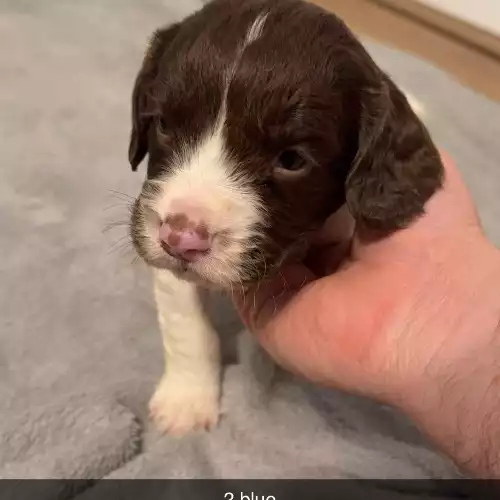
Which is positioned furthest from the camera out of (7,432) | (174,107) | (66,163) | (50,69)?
(50,69)

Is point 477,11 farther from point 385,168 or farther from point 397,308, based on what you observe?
point 397,308

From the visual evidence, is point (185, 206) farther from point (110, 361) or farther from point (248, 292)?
point (110, 361)

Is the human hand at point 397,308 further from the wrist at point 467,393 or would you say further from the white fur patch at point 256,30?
the white fur patch at point 256,30

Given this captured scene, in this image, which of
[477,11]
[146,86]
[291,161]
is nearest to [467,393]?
[291,161]

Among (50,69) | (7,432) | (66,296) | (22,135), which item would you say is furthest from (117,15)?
(7,432)

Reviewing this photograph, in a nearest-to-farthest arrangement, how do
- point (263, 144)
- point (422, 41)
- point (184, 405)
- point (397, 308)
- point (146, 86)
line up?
point (263, 144) < point (397, 308) < point (146, 86) < point (184, 405) < point (422, 41)

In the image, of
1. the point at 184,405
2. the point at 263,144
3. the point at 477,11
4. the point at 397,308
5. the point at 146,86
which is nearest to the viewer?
the point at 263,144

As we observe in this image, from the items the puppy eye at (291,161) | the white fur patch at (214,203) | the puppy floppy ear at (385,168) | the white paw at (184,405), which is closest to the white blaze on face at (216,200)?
the white fur patch at (214,203)
